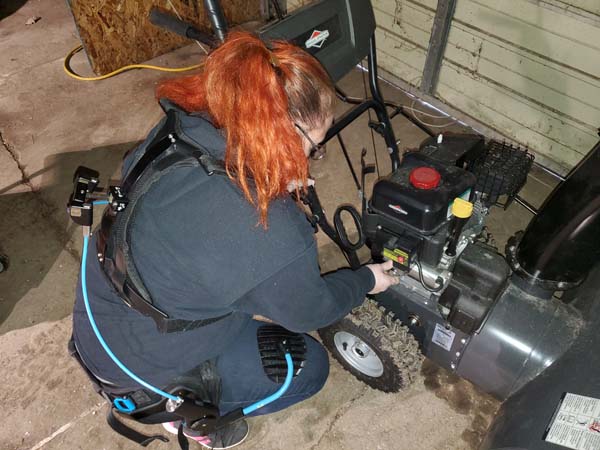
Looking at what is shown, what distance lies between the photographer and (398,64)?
3180 mm

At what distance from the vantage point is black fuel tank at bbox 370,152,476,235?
3.94 feet

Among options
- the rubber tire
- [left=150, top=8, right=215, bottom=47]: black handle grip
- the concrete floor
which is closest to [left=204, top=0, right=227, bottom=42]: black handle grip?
[left=150, top=8, right=215, bottom=47]: black handle grip

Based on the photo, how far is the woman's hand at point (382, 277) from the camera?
132 centimetres

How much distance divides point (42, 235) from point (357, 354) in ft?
5.59

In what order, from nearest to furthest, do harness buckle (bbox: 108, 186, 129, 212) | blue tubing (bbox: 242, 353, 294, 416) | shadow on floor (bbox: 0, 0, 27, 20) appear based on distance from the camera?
harness buckle (bbox: 108, 186, 129, 212) < blue tubing (bbox: 242, 353, 294, 416) < shadow on floor (bbox: 0, 0, 27, 20)

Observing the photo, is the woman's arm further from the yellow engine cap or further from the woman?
the yellow engine cap

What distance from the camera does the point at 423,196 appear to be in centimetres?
120

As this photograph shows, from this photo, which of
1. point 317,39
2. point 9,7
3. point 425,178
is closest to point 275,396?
point 425,178

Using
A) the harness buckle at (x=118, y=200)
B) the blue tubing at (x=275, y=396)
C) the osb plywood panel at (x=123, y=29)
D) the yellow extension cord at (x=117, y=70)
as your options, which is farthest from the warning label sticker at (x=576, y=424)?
the osb plywood panel at (x=123, y=29)

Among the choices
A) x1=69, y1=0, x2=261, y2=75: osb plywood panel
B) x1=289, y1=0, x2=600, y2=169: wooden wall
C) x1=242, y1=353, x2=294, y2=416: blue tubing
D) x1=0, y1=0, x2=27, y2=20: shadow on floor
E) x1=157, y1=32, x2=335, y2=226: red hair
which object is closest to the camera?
x1=157, y1=32, x2=335, y2=226: red hair

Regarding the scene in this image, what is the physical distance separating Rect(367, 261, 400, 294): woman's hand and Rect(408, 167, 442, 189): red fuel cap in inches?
10.0

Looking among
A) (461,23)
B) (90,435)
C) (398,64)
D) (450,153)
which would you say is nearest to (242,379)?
(90,435)

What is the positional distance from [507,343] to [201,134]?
971 mm

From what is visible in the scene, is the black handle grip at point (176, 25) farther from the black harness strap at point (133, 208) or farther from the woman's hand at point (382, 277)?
the woman's hand at point (382, 277)
